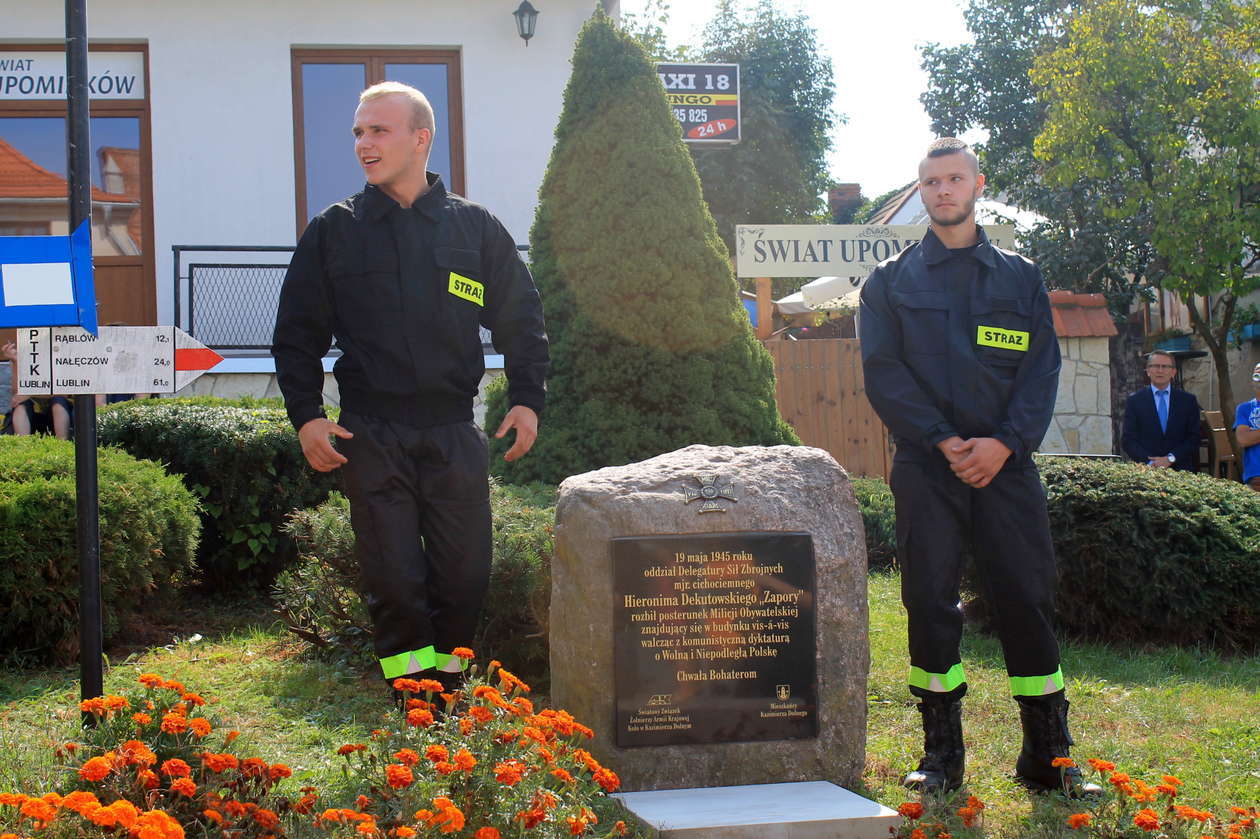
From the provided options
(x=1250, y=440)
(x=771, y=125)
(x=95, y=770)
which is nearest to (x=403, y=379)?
(x=95, y=770)

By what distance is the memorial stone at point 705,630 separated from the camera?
12.1ft

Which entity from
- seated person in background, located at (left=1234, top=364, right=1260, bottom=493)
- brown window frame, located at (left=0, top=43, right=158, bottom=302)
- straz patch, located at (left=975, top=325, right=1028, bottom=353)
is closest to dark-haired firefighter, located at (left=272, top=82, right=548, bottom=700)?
straz patch, located at (left=975, top=325, right=1028, bottom=353)

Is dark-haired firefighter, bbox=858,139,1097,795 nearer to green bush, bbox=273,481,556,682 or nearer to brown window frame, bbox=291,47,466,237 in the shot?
green bush, bbox=273,481,556,682

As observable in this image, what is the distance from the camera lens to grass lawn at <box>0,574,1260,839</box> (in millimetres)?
3855

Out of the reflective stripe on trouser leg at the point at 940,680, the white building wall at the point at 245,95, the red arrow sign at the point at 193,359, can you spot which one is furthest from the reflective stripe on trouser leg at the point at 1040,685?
the white building wall at the point at 245,95

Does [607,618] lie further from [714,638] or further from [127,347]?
[127,347]

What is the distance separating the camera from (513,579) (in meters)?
4.87

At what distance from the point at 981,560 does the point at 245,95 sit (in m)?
9.70

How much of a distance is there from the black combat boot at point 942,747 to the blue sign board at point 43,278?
113 inches

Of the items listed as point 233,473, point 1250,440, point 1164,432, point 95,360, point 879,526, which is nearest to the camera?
point 95,360

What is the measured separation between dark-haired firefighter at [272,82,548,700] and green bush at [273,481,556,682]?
3.61 feet

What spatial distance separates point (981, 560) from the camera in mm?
3822

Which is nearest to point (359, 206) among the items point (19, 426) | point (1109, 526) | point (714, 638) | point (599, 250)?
point (714, 638)

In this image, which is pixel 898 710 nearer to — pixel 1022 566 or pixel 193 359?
pixel 1022 566
